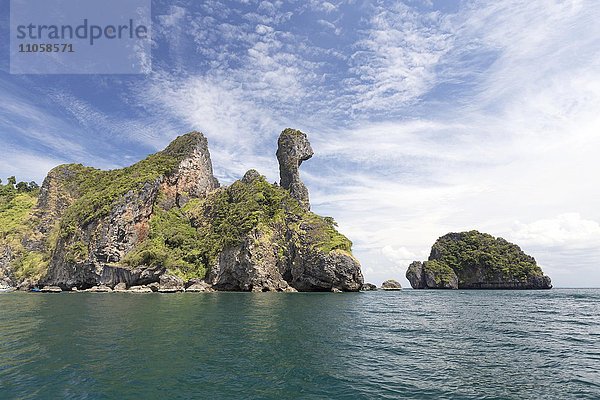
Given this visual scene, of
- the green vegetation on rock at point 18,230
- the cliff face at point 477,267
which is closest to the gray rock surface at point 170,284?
the green vegetation on rock at point 18,230

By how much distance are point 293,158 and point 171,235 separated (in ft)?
184

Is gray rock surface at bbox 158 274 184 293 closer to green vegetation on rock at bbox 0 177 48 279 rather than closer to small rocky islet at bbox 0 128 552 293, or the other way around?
small rocky islet at bbox 0 128 552 293

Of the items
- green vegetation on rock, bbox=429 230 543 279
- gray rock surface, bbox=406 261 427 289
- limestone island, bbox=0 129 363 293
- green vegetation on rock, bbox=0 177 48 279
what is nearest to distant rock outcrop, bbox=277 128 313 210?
limestone island, bbox=0 129 363 293

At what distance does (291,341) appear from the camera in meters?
24.9

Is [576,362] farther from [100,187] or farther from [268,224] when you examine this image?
[100,187]

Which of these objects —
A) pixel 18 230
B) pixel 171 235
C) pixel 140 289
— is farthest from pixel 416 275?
pixel 18 230

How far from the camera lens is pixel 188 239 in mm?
114438

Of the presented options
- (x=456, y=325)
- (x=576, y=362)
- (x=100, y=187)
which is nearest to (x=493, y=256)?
(x=456, y=325)

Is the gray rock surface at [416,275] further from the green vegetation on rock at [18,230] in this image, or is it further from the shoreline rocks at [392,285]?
the green vegetation on rock at [18,230]

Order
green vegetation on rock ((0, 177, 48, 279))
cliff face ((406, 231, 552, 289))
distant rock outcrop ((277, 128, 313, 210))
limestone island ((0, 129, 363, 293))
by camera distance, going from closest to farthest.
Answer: limestone island ((0, 129, 363, 293)), green vegetation on rock ((0, 177, 48, 279)), distant rock outcrop ((277, 128, 313, 210)), cliff face ((406, 231, 552, 289))

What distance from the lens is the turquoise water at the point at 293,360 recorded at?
14461mm

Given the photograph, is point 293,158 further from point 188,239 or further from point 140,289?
point 140,289

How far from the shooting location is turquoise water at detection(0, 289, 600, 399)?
47.4ft

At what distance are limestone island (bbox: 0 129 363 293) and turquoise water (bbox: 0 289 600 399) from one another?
6222 cm
